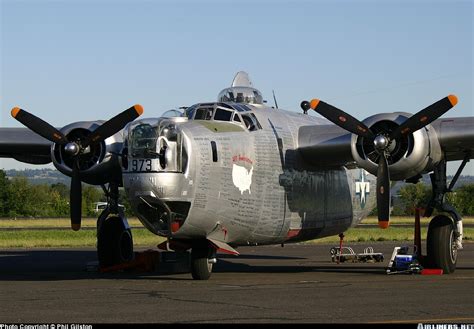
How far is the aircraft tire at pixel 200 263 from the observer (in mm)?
21500

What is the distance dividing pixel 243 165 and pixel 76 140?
5038 mm

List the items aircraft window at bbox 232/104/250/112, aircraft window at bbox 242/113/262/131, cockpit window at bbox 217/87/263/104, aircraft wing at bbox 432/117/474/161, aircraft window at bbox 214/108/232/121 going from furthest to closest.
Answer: cockpit window at bbox 217/87/263/104
aircraft wing at bbox 432/117/474/161
aircraft window at bbox 232/104/250/112
aircraft window at bbox 242/113/262/131
aircraft window at bbox 214/108/232/121

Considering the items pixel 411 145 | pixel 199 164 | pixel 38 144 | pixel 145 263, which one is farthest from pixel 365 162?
pixel 38 144

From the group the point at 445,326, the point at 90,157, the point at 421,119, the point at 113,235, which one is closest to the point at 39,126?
the point at 90,157

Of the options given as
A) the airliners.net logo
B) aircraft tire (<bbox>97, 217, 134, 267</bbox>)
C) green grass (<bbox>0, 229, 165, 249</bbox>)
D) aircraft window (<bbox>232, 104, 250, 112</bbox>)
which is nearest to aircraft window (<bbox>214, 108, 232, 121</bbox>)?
aircraft window (<bbox>232, 104, 250, 112</bbox>)

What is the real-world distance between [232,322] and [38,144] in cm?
1430

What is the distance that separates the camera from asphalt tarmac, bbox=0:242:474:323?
14555mm

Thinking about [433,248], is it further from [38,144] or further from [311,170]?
[38,144]

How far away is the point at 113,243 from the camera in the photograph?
25562mm

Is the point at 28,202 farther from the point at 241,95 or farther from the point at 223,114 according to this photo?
the point at 223,114

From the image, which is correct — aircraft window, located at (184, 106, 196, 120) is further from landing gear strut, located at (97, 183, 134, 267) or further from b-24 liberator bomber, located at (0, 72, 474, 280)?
landing gear strut, located at (97, 183, 134, 267)

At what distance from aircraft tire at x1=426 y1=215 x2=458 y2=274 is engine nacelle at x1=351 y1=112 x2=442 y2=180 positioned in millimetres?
1630

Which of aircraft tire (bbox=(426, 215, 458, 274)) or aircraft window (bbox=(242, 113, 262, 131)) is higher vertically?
aircraft window (bbox=(242, 113, 262, 131))

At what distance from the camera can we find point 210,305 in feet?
53.1
